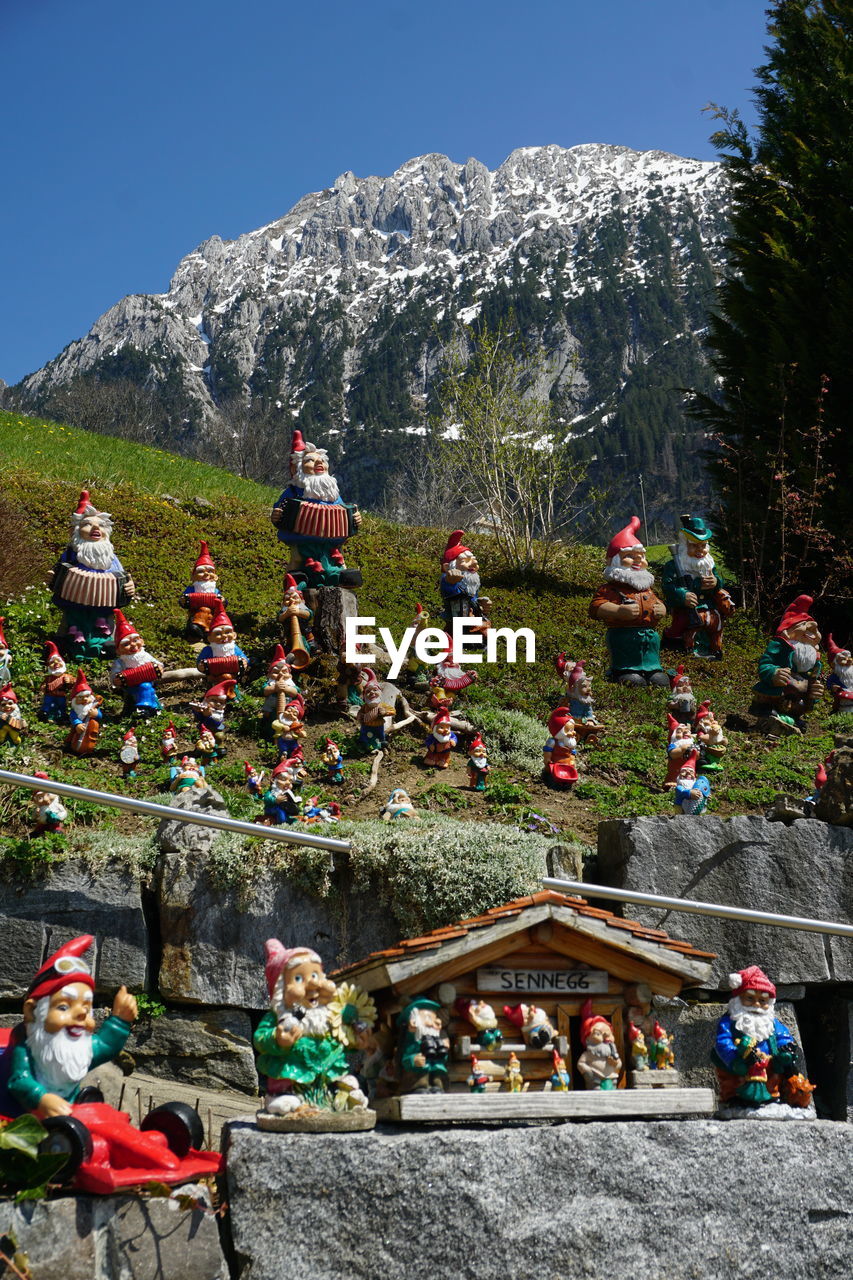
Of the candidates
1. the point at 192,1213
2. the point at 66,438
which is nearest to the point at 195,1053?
the point at 192,1213

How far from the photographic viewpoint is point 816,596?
13.5 meters

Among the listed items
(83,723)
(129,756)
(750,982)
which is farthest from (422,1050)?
(83,723)

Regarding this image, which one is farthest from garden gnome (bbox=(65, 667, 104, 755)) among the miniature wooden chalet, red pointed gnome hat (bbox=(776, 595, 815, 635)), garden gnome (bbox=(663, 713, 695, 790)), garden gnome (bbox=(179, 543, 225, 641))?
red pointed gnome hat (bbox=(776, 595, 815, 635))

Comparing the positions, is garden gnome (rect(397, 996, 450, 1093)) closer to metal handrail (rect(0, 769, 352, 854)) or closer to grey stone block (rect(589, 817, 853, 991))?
metal handrail (rect(0, 769, 352, 854))

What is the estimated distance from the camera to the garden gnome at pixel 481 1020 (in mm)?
4766

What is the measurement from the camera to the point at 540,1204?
14.5 ft

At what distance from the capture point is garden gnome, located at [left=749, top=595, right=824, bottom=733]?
32.9 feet

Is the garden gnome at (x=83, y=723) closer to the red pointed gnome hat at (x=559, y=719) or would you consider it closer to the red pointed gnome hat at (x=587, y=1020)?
the red pointed gnome hat at (x=559, y=719)

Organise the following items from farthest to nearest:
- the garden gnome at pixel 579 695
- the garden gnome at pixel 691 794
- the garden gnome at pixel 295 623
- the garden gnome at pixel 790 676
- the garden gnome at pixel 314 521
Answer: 1. the garden gnome at pixel 314 521
2. the garden gnome at pixel 295 623
3. the garden gnome at pixel 790 676
4. the garden gnome at pixel 579 695
5. the garden gnome at pixel 691 794

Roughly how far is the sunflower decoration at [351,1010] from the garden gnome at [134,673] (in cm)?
511

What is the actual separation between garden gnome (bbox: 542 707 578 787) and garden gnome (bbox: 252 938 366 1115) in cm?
437

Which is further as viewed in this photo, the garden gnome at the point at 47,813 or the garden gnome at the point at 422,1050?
the garden gnome at the point at 47,813

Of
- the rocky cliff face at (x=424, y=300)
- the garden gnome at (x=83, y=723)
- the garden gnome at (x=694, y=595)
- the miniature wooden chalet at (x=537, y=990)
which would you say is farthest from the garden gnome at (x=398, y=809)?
the rocky cliff face at (x=424, y=300)

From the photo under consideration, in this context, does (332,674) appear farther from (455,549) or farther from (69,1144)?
(69,1144)
